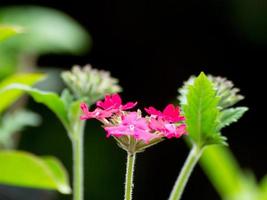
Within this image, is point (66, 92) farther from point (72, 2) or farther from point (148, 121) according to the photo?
point (72, 2)

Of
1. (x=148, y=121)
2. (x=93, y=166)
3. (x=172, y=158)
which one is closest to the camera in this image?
(x=148, y=121)

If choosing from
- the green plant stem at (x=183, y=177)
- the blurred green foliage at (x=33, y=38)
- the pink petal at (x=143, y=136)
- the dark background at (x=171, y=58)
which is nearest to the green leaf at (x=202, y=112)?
the green plant stem at (x=183, y=177)

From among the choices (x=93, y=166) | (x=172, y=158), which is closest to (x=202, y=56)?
(x=172, y=158)

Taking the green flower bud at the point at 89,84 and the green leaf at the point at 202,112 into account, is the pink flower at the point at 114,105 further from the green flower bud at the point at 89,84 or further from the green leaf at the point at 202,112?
the green flower bud at the point at 89,84

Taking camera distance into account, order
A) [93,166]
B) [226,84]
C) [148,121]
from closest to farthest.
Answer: [148,121] < [226,84] < [93,166]

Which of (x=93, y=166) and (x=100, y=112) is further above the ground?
(x=93, y=166)

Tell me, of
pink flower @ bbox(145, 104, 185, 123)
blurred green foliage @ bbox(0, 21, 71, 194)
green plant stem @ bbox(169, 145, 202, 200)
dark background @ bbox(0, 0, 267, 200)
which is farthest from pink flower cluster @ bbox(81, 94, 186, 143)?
dark background @ bbox(0, 0, 267, 200)
